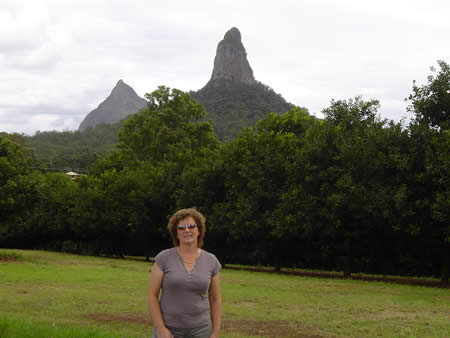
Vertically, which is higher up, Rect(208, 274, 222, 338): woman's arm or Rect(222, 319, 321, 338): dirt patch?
Rect(208, 274, 222, 338): woman's arm

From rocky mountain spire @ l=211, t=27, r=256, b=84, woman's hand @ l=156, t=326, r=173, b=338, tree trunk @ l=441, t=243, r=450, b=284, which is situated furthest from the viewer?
rocky mountain spire @ l=211, t=27, r=256, b=84

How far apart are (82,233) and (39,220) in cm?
752

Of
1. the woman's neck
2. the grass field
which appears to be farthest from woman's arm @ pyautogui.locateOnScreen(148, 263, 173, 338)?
the grass field

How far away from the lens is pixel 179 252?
4777mm

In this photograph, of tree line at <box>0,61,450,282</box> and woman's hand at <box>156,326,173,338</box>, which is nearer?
woman's hand at <box>156,326,173,338</box>

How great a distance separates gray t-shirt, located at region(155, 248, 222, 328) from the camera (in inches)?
182

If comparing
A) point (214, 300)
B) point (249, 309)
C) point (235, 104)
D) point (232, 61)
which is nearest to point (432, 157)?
point (249, 309)

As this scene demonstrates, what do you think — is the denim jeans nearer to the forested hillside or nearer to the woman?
the woman

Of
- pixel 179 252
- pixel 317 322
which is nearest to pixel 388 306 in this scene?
pixel 317 322

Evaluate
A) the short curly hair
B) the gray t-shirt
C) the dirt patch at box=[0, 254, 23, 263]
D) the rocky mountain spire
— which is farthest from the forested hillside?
the gray t-shirt

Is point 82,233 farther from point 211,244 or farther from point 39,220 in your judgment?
point 211,244

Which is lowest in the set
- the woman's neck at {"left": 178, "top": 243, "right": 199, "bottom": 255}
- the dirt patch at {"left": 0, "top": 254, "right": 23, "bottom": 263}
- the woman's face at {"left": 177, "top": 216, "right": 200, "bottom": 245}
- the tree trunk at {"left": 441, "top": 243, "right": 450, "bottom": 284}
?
the dirt patch at {"left": 0, "top": 254, "right": 23, "bottom": 263}

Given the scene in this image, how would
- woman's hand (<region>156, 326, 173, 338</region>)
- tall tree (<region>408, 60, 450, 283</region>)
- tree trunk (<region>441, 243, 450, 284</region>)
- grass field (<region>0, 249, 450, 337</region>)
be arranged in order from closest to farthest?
woman's hand (<region>156, 326, 173, 338</region>) < grass field (<region>0, 249, 450, 337</region>) < tall tree (<region>408, 60, 450, 283</region>) < tree trunk (<region>441, 243, 450, 284</region>)

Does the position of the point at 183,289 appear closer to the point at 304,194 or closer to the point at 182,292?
the point at 182,292
